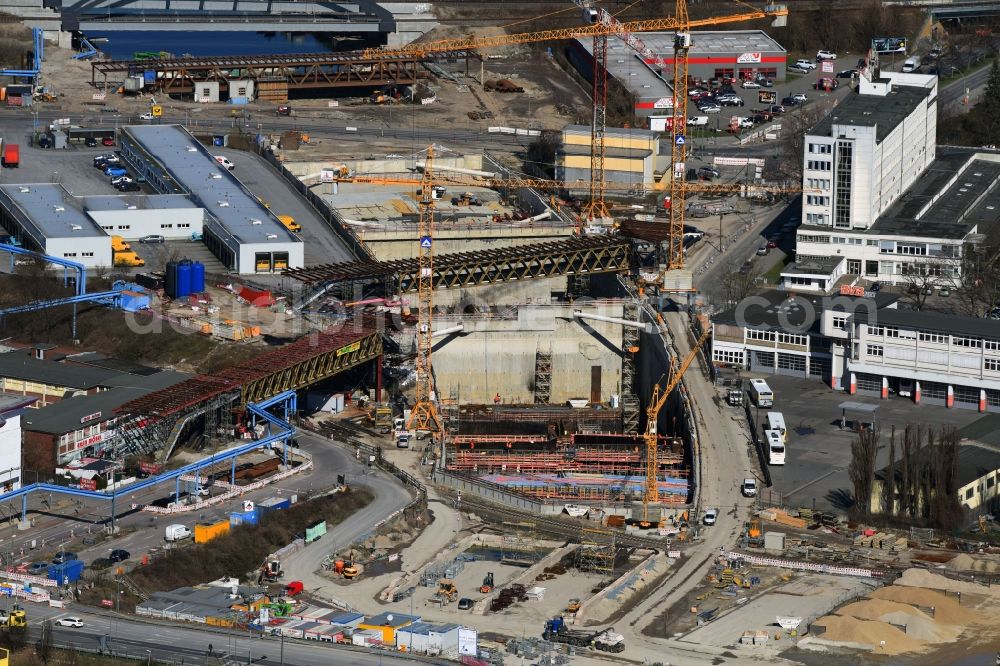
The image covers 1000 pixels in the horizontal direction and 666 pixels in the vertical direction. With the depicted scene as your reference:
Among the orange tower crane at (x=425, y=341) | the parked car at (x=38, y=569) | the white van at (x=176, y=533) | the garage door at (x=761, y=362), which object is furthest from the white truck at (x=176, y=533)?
the garage door at (x=761, y=362)

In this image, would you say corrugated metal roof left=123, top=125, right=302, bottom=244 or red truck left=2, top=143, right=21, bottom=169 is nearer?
corrugated metal roof left=123, top=125, right=302, bottom=244

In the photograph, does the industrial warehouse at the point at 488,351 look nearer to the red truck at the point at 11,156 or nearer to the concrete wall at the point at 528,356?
the concrete wall at the point at 528,356

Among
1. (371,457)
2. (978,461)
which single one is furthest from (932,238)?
(371,457)

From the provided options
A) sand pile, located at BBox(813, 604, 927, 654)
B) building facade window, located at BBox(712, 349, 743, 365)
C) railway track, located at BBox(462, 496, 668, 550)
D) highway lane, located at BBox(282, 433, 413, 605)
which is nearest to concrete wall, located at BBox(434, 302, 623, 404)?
building facade window, located at BBox(712, 349, 743, 365)

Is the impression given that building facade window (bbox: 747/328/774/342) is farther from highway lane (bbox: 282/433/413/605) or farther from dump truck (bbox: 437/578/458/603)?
dump truck (bbox: 437/578/458/603)

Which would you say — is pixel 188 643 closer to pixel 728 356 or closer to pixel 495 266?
pixel 728 356

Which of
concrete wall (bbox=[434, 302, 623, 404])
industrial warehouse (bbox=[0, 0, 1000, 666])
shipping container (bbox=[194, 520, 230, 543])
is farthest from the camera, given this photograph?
concrete wall (bbox=[434, 302, 623, 404])

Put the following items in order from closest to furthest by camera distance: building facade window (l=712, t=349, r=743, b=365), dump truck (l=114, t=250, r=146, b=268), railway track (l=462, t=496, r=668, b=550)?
1. railway track (l=462, t=496, r=668, b=550)
2. building facade window (l=712, t=349, r=743, b=365)
3. dump truck (l=114, t=250, r=146, b=268)
